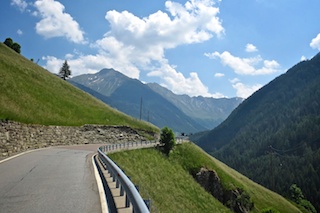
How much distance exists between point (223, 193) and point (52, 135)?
109 feet

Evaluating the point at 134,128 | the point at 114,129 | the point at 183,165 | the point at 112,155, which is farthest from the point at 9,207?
the point at 134,128

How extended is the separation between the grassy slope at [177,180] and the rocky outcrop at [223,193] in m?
2.00

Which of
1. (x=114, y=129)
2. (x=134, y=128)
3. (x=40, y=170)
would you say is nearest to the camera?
(x=40, y=170)

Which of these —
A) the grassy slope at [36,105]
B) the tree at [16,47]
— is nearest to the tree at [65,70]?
the tree at [16,47]

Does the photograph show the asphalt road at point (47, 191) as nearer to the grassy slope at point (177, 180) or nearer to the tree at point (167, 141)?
the grassy slope at point (177, 180)

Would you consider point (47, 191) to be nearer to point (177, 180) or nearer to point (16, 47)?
point (177, 180)

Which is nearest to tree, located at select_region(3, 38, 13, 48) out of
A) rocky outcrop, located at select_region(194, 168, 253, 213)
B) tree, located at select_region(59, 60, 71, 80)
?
tree, located at select_region(59, 60, 71, 80)

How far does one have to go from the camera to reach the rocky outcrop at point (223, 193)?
52688 millimetres

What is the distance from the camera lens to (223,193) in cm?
5519

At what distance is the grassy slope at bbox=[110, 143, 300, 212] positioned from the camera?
3069cm

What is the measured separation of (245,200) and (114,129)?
95.9ft

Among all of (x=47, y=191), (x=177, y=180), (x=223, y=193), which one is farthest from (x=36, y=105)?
(x=223, y=193)

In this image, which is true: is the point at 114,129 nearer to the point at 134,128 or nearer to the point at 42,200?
the point at 134,128

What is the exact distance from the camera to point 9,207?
8.49m
